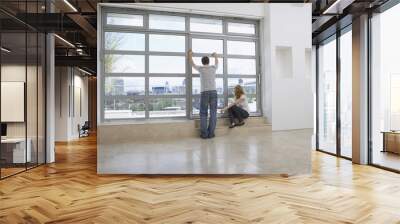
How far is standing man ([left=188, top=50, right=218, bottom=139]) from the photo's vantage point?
177 inches

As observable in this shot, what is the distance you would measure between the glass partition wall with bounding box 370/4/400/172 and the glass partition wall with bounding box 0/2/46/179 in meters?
6.11

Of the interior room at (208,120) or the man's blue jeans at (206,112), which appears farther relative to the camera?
the man's blue jeans at (206,112)

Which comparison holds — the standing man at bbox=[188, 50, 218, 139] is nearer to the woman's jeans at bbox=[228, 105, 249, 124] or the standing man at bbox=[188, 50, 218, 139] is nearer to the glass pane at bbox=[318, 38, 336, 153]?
the woman's jeans at bbox=[228, 105, 249, 124]

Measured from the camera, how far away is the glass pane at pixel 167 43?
4.45 meters

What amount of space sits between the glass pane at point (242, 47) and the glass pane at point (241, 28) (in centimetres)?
16

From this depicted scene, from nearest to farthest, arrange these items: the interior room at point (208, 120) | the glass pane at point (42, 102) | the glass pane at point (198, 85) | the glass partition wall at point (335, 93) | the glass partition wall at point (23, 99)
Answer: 1. the interior room at point (208, 120)
2. the glass pane at point (198, 85)
3. the glass partition wall at point (23, 99)
4. the glass pane at point (42, 102)
5. the glass partition wall at point (335, 93)

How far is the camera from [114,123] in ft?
14.6

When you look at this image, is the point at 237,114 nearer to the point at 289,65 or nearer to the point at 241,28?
the point at 289,65

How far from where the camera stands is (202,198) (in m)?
3.62

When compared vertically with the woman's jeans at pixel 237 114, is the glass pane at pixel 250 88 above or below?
above

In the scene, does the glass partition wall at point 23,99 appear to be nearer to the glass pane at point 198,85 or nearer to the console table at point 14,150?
the console table at point 14,150

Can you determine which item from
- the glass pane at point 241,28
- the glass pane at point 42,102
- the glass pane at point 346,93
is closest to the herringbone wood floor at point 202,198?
the glass pane at point 42,102

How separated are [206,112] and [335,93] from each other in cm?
371

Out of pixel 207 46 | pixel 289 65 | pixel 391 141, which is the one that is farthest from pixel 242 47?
pixel 391 141
